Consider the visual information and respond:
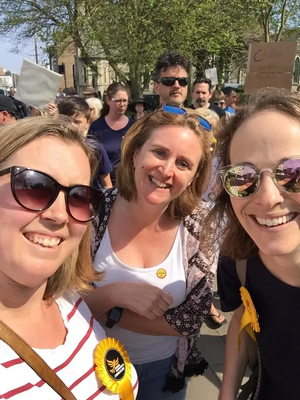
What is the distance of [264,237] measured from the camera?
1.24 metres

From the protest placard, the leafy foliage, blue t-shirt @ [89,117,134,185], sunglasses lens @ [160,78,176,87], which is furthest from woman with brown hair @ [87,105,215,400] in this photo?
the leafy foliage

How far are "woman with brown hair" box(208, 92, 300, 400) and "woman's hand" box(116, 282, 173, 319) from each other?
11.9 inches

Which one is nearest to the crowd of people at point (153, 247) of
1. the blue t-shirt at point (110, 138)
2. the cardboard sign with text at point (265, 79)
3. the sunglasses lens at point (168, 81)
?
the sunglasses lens at point (168, 81)

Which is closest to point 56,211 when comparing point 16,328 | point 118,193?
point 16,328

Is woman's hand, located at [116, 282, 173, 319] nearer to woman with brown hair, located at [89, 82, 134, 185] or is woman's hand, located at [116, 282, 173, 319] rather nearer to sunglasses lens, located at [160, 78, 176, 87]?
sunglasses lens, located at [160, 78, 176, 87]

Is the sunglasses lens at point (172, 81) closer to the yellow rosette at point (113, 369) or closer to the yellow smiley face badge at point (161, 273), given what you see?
the yellow smiley face badge at point (161, 273)

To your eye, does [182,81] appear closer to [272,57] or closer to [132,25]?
[272,57]

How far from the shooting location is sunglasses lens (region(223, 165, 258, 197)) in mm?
1219

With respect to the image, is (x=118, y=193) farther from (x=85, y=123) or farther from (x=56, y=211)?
(x=85, y=123)

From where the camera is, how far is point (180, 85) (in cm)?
378

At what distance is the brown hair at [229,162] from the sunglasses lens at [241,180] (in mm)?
194

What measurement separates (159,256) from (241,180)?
2.32ft

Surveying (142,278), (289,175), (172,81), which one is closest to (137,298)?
(142,278)

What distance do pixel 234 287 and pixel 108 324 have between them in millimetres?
627
